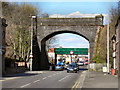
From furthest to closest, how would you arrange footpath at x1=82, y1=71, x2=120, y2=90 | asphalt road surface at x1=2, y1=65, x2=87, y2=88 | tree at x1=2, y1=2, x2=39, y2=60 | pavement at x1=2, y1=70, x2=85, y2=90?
tree at x1=2, y1=2, x2=39, y2=60 → asphalt road surface at x1=2, y1=65, x2=87, y2=88 → pavement at x1=2, y1=70, x2=85, y2=90 → footpath at x1=82, y1=71, x2=120, y2=90

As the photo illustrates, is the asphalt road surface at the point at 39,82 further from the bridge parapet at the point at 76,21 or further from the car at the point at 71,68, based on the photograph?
the bridge parapet at the point at 76,21

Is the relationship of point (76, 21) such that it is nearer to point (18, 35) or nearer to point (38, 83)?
point (18, 35)

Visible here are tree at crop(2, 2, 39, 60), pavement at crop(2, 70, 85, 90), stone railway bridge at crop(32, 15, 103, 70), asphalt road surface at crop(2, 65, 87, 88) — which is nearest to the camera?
pavement at crop(2, 70, 85, 90)

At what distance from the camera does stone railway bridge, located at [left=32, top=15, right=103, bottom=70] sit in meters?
63.2

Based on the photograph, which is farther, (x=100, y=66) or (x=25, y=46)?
(x=25, y=46)

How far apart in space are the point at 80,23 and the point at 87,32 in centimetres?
264

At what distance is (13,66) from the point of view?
47094 millimetres

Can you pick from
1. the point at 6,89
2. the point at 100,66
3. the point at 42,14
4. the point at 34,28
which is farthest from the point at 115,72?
the point at 42,14

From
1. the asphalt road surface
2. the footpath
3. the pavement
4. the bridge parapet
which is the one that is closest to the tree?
the bridge parapet

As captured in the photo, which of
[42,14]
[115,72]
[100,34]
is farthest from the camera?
[42,14]

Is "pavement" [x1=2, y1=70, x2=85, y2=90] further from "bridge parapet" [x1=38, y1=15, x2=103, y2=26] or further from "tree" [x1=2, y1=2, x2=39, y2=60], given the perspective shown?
"bridge parapet" [x1=38, y1=15, x2=103, y2=26]

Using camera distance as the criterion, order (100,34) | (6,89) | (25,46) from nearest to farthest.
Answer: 1. (6,89)
2. (25,46)
3. (100,34)

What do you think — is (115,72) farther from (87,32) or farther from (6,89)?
(87,32)

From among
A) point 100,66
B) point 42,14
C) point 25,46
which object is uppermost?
point 42,14
